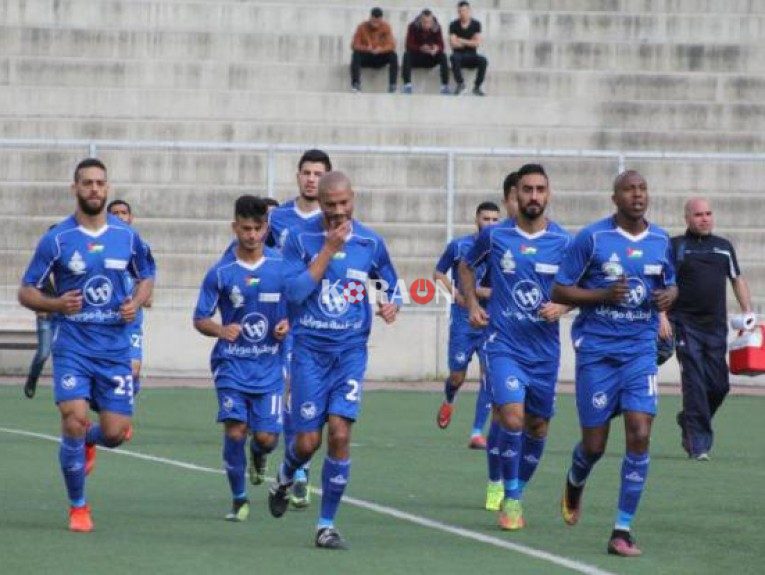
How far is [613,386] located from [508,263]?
1.29 meters

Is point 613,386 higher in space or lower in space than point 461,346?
higher

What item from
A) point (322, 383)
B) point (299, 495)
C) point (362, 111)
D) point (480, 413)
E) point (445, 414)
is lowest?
point (445, 414)

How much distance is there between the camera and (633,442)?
1125cm

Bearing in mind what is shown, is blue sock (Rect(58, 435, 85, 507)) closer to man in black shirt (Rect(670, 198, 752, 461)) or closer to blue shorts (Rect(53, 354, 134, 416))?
blue shorts (Rect(53, 354, 134, 416))

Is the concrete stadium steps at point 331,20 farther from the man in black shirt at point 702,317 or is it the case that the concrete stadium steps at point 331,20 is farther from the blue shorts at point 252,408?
the blue shorts at point 252,408

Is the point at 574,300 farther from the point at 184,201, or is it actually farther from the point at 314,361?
the point at 184,201

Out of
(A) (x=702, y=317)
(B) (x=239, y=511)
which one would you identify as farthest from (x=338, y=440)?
(A) (x=702, y=317)

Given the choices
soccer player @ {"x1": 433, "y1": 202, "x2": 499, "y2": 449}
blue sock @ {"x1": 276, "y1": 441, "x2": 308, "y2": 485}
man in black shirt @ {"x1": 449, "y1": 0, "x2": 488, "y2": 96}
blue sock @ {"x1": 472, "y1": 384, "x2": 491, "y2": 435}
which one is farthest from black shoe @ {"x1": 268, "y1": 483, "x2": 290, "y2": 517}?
man in black shirt @ {"x1": 449, "y1": 0, "x2": 488, "y2": 96}

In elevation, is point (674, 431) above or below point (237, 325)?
below

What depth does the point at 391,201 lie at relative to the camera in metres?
28.9

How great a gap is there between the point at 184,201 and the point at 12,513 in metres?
16.6

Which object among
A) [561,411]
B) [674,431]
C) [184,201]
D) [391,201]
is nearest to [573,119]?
[391,201]

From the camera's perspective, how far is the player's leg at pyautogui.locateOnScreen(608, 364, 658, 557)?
35.9 ft

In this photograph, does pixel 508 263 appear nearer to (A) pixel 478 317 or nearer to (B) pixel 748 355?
(A) pixel 478 317
